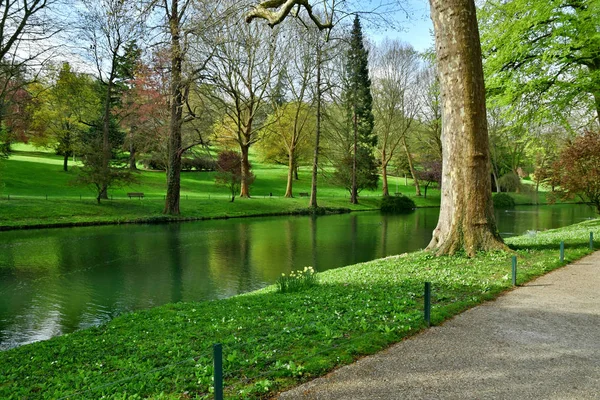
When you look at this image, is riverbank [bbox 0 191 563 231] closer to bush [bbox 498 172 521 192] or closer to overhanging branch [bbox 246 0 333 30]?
overhanging branch [bbox 246 0 333 30]

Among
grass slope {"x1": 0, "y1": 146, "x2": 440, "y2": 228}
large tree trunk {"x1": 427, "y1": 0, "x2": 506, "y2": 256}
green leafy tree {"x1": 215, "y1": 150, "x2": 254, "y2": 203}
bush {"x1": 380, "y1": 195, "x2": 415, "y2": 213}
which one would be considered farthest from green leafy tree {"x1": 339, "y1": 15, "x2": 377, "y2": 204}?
large tree trunk {"x1": 427, "y1": 0, "x2": 506, "y2": 256}

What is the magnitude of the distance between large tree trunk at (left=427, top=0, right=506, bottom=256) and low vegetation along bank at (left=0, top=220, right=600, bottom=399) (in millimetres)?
761

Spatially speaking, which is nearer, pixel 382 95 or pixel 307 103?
pixel 307 103

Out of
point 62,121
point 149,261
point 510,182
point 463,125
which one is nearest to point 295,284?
point 463,125

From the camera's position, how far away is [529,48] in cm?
1795

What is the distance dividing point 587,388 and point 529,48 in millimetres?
16956

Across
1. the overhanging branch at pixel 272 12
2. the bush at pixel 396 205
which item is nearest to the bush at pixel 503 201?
the bush at pixel 396 205

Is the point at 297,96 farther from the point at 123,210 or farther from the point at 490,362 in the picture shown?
the point at 490,362

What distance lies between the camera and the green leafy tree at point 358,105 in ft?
148

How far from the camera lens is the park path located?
13.7ft

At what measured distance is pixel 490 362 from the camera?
4.90 m

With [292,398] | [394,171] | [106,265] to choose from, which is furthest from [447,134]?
[394,171]

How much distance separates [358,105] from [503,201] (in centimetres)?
1905

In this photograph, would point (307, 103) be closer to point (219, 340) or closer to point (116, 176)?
point (116, 176)
